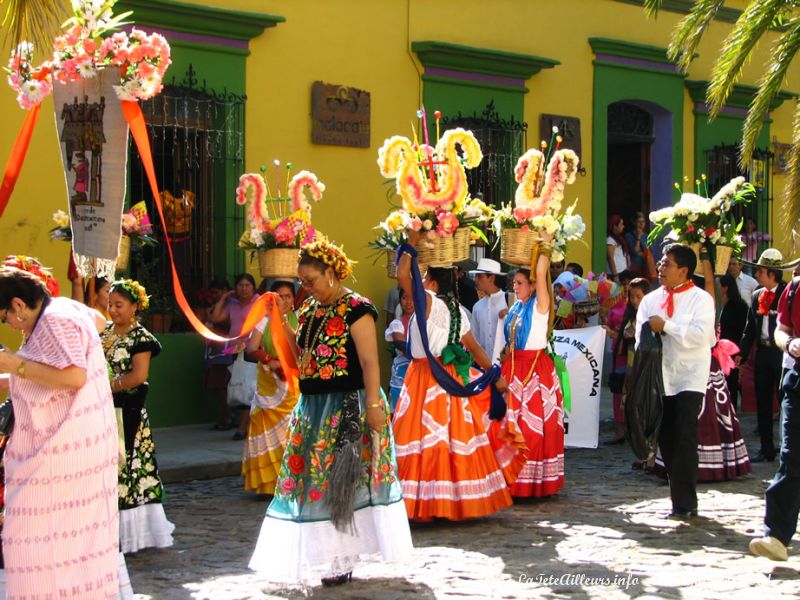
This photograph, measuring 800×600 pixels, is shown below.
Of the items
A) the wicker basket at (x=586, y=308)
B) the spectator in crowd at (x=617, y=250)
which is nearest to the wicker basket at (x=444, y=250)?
the wicker basket at (x=586, y=308)

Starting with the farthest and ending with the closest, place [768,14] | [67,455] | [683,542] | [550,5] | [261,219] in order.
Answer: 1. [550,5]
2. [768,14]
3. [261,219]
4. [683,542]
5. [67,455]

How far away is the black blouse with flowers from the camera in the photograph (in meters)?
6.94

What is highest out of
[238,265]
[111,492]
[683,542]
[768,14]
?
[768,14]

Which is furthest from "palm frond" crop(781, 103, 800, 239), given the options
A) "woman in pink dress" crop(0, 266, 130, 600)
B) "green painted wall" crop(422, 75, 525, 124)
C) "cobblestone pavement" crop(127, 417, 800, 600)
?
"woman in pink dress" crop(0, 266, 130, 600)

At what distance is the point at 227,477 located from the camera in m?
10.8

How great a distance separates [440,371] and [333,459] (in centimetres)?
183

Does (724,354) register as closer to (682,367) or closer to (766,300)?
(766,300)

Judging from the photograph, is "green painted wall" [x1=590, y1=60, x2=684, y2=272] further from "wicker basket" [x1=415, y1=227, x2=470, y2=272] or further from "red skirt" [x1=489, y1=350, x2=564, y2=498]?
"wicker basket" [x1=415, y1=227, x2=470, y2=272]

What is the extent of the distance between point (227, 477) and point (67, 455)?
557 centimetres

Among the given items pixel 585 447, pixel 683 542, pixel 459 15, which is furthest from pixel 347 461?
pixel 459 15

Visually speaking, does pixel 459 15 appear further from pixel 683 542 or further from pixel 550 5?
pixel 683 542

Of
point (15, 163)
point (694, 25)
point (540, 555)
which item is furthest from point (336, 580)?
point (694, 25)

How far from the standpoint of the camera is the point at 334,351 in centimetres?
694

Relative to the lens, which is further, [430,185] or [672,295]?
[672,295]
